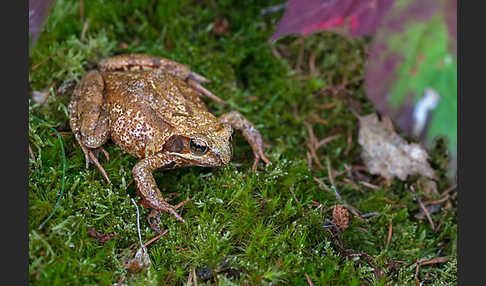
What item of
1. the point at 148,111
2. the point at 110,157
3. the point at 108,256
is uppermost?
the point at 148,111

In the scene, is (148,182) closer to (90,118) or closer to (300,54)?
(90,118)

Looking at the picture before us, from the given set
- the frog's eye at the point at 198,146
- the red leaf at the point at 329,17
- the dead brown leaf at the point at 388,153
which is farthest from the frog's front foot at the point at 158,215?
the dead brown leaf at the point at 388,153

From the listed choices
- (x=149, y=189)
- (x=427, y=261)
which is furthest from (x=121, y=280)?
(x=427, y=261)

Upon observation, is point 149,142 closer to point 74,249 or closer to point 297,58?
point 74,249

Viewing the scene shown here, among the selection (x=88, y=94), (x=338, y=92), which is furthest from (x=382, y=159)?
(x=88, y=94)

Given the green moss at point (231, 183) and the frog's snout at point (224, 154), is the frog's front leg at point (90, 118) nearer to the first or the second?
the green moss at point (231, 183)

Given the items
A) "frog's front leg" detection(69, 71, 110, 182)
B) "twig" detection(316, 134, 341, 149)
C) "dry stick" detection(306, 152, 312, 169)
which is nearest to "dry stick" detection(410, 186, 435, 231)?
"twig" detection(316, 134, 341, 149)

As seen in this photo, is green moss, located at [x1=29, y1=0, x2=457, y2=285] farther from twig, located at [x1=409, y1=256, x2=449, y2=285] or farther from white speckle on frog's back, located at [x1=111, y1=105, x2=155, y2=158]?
white speckle on frog's back, located at [x1=111, y1=105, x2=155, y2=158]
